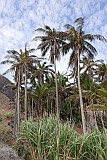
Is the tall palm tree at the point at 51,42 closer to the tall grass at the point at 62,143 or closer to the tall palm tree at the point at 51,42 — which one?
the tall palm tree at the point at 51,42

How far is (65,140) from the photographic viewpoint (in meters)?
11.2

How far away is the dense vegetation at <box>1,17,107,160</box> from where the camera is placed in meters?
10.9

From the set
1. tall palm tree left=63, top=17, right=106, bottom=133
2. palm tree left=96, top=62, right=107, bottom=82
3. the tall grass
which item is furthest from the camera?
palm tree left=96, top=62, right=107, bottom=82

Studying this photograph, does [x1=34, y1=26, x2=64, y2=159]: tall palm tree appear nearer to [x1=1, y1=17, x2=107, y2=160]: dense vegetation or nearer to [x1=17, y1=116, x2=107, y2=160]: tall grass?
[x1=1, y1=17, x2=107, y2=160]: dense vegetation

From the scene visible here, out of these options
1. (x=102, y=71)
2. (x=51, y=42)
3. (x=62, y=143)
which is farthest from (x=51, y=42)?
(x=62, y=143)

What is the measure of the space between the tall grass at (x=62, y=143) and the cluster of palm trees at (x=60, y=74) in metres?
10.4

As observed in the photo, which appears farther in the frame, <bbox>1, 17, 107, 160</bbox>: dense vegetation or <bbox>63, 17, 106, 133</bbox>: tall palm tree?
<bbox>63, 17, 106, 133</bbox>: tall palm tree

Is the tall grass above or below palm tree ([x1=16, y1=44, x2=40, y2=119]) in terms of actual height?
below

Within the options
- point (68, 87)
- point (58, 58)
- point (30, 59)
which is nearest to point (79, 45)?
point (58, 58)

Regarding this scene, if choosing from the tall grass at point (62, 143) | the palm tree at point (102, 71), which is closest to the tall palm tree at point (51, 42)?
the palm tree at point (102, 71)

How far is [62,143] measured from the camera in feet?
36.1

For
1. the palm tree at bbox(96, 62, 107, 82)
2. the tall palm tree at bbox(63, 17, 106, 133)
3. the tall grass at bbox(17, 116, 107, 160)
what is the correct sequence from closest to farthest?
the tall grass at bbox(17, 116, 107, 160) < the tall palm tree at bbox(63, 17, 106, 133) < the palm tree at bbox(96, 62, 107, 82)

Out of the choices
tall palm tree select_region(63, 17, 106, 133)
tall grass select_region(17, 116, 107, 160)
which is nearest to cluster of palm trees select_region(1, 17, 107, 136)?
tall palm tree select_region(63, 17, 106, 133)

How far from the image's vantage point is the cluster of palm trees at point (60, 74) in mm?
29828
